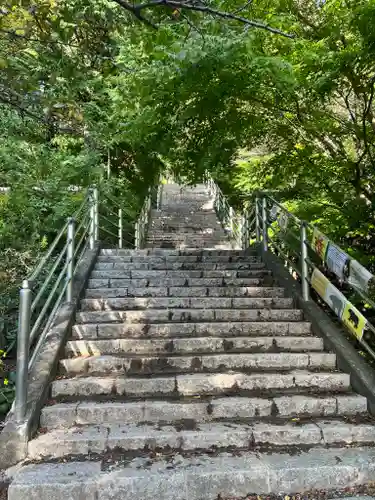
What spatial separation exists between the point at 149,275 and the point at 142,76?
7.84 ft

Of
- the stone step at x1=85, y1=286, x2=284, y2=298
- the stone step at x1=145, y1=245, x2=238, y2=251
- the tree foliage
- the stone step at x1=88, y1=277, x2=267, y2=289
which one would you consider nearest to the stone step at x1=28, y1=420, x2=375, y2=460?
the stone step at x1=85, y1=286, x2=284, y2=298

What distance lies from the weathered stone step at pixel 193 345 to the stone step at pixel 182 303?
0.72 meters

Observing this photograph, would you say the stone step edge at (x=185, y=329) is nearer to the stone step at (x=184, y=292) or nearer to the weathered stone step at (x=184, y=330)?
the weathered stone step at (x=184, y=330)

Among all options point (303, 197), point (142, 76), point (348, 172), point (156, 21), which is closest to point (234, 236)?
point (303, 197)

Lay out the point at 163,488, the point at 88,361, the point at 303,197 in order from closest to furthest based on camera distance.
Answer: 1. the point at 163,488
2. the point at 88,361
3. the point at 303,197

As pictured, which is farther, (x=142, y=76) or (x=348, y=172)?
(x=348, y=172)

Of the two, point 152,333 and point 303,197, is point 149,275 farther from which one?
point 303,197

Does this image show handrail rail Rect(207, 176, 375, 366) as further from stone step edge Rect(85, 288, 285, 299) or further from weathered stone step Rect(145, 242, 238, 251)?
weathered stone step Rect(145, 242, 238, 251)

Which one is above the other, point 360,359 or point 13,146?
point 13,146

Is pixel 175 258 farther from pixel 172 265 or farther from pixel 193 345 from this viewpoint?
pixel 193 345

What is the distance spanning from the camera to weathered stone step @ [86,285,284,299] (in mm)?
4773

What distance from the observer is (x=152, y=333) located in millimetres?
3959

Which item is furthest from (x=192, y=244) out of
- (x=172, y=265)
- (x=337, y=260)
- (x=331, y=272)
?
(x=337, y=260)

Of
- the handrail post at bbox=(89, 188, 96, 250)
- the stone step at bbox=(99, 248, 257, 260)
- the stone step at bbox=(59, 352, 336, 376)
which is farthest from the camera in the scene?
the stone step at bbox=(99, 248, 257, 260)
